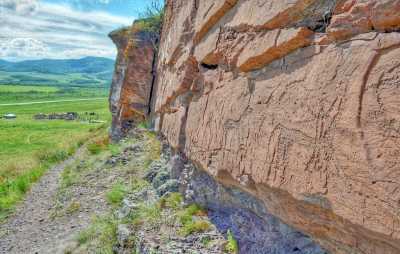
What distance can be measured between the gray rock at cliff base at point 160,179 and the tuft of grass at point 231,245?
3.42 metres

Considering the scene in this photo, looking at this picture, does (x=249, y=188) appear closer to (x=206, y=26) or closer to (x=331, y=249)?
(x=331, y=249)

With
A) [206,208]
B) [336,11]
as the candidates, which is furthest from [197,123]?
[336,11]

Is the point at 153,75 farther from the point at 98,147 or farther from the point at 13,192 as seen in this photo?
the point at 13,192

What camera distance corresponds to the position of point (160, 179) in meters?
8.92

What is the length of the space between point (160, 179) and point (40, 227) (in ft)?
15.0

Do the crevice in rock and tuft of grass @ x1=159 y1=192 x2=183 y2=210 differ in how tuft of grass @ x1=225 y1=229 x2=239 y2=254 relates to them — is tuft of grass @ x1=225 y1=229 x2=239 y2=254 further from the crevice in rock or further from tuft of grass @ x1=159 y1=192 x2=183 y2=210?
the crevice in rock

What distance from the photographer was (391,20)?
296cm

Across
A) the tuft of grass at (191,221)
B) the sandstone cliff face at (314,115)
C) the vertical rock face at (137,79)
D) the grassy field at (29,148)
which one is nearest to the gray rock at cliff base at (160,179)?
the tuft of grass at (191,221)

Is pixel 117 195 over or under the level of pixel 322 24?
under

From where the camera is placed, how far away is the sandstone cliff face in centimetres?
297

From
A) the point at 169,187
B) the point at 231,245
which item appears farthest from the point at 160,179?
the point at 231,245

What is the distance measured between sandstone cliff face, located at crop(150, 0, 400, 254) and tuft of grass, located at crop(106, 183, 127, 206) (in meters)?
4.22

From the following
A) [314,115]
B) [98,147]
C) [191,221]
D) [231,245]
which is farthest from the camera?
[98,147]

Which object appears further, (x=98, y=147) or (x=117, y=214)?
(x=98, y=147)
